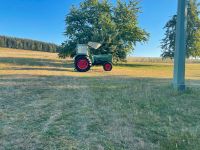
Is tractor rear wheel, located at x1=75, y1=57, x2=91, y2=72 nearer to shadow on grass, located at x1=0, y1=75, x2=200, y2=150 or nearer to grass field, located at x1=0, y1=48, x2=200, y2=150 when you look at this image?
shadow on grass, located at x1=0, y1=75, x2=200, y2=150

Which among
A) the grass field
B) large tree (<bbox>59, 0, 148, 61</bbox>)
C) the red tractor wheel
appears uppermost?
large tree (<bbox>59, 0, 148, 61</bbox>)

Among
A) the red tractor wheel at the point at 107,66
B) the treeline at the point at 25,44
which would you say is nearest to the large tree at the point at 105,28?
the red tractor wheel at the point at 107,66

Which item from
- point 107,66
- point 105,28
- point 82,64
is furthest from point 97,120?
point 105,28

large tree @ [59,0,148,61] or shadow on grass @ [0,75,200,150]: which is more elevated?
large tree @ [59,0,148,61]

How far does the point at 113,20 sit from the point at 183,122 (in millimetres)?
21470

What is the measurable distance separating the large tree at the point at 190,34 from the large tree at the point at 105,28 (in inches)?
445

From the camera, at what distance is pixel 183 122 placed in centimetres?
561

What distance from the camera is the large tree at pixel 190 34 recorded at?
→ 36.0 m

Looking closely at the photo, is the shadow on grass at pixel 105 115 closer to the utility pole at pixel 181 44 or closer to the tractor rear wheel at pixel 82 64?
the utility pole at pixel 181 44

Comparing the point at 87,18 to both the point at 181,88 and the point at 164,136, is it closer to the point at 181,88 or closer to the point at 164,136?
the point at 181,88

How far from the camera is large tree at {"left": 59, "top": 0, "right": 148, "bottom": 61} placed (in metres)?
24.0

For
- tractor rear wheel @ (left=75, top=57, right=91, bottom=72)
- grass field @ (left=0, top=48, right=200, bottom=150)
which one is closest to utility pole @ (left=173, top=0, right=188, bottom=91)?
grass field @ (left=0, top=48, right=200, bottom=150)

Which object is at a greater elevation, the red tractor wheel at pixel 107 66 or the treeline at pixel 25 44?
the treeline at pixel 25 44

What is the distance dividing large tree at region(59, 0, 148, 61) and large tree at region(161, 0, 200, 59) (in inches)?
445
